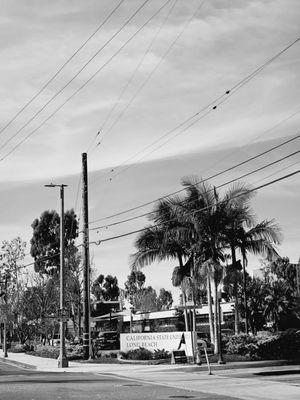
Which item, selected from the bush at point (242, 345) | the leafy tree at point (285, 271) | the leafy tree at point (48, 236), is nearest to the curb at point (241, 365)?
the bush at point (242, 345)

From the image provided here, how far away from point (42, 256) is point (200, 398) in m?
49.6

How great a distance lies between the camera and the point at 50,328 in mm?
52094

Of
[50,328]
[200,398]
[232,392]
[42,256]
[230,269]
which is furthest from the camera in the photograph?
[42,256]

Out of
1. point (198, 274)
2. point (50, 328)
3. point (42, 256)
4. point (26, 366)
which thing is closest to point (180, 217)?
point (198, 274)

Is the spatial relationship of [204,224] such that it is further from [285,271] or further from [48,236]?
[48,236]

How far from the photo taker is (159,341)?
30.7 m

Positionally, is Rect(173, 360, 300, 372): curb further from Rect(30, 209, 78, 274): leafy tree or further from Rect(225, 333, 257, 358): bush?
Rect(30, 209, 78, 274): leafy tree

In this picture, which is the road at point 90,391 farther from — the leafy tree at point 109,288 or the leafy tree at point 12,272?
the leafy tree at point 109,288

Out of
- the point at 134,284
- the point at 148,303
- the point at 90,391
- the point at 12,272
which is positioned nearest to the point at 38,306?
the point at 12,272

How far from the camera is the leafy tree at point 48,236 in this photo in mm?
62375

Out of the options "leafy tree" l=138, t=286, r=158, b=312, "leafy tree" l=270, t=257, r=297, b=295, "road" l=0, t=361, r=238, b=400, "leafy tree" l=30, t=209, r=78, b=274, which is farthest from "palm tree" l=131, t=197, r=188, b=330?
"leafy tree" l=138, t=286, r=158, b=312

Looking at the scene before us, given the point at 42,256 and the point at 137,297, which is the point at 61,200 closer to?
the point at 42,256

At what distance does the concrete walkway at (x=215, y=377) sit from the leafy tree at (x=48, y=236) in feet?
102

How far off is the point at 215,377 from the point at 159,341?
8975mm
